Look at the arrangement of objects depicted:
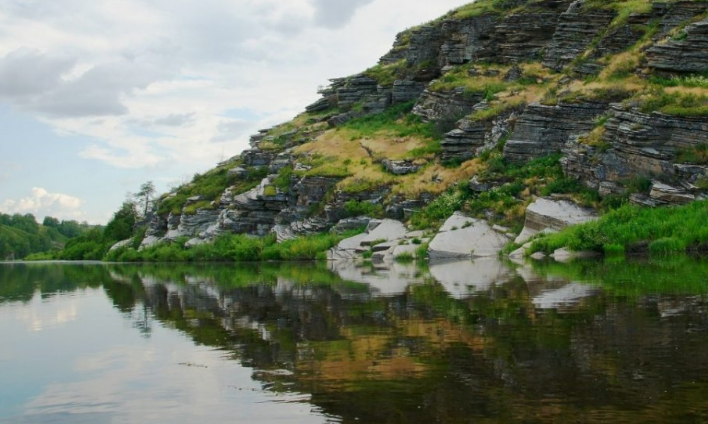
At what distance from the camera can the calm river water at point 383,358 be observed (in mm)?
9336

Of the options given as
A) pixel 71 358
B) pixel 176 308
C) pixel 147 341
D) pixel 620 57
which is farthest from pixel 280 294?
pixel 620 57

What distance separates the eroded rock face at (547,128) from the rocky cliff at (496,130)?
11cm

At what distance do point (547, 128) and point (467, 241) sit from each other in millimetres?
12937

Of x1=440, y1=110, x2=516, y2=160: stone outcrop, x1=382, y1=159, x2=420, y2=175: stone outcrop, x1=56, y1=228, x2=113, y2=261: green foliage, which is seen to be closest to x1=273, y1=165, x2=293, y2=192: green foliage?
x1=382, y1=159, x2=420, y2=175: stone outcrop

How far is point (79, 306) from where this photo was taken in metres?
26.5

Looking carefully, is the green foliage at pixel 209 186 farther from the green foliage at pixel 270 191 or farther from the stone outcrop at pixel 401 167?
the stone outcrop at pixel 401 167

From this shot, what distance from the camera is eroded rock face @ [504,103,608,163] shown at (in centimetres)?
5316

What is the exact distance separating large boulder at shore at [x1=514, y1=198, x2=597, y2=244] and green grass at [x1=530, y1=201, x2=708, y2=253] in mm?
2174

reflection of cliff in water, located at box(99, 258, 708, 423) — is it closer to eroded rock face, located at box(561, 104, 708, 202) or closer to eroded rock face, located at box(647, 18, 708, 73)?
eroded rock face, located at box(561, 104, 708, 202)

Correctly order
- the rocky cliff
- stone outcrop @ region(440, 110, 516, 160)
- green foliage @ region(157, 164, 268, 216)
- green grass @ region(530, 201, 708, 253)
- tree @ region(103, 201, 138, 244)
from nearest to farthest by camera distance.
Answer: green grass @ region(530, 201, 708, 253) < the rocky cliff < stone outcrop @ region(440, 110, 516, 160) < green foliage @ region(157, 164, 268, 216) < tree @ region(103, 201, 138, 244)

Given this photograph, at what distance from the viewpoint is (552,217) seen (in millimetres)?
44906

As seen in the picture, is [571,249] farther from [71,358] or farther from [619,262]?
[71,358]

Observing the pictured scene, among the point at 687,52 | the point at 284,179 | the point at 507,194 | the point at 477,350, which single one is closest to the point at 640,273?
the point at 477,350

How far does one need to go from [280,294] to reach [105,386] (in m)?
14.6
